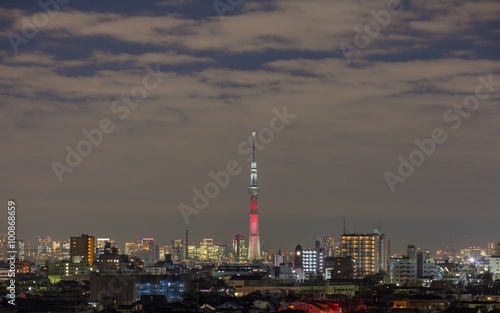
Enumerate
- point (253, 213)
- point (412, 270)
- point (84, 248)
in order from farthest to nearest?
1. point (253, 213)
2. point (84, 248)
3. point (412, 270)

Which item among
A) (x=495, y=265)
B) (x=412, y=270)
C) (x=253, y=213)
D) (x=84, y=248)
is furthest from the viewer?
(x=253, y=213)

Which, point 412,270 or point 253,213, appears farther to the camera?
point 253,213

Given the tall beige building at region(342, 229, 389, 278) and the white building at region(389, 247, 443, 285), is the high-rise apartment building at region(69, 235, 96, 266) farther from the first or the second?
the white building at region(389, 247, 443, 285)

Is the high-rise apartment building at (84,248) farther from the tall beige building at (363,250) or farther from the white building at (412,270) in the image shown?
the white building at (412,270)

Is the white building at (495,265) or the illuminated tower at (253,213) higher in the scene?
the illuminated tower at (253,213)

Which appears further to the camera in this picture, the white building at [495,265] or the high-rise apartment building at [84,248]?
the high-rise apartment building at [84,248]

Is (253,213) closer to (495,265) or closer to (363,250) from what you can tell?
(363,250)

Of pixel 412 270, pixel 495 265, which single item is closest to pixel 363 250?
pixel 495 265

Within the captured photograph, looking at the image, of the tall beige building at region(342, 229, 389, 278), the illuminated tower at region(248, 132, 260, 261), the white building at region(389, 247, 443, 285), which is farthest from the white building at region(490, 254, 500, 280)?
the illuminated tower at region(248, 132, 260, 261)

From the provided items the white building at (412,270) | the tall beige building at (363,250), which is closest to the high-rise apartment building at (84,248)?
the tall beige building at (363,250)

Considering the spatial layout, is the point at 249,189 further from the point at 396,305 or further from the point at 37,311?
the point at 37,311

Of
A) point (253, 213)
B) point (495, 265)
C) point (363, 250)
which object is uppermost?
point (253, 213)

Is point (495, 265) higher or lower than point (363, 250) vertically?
lower

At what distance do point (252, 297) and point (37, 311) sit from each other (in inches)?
512
